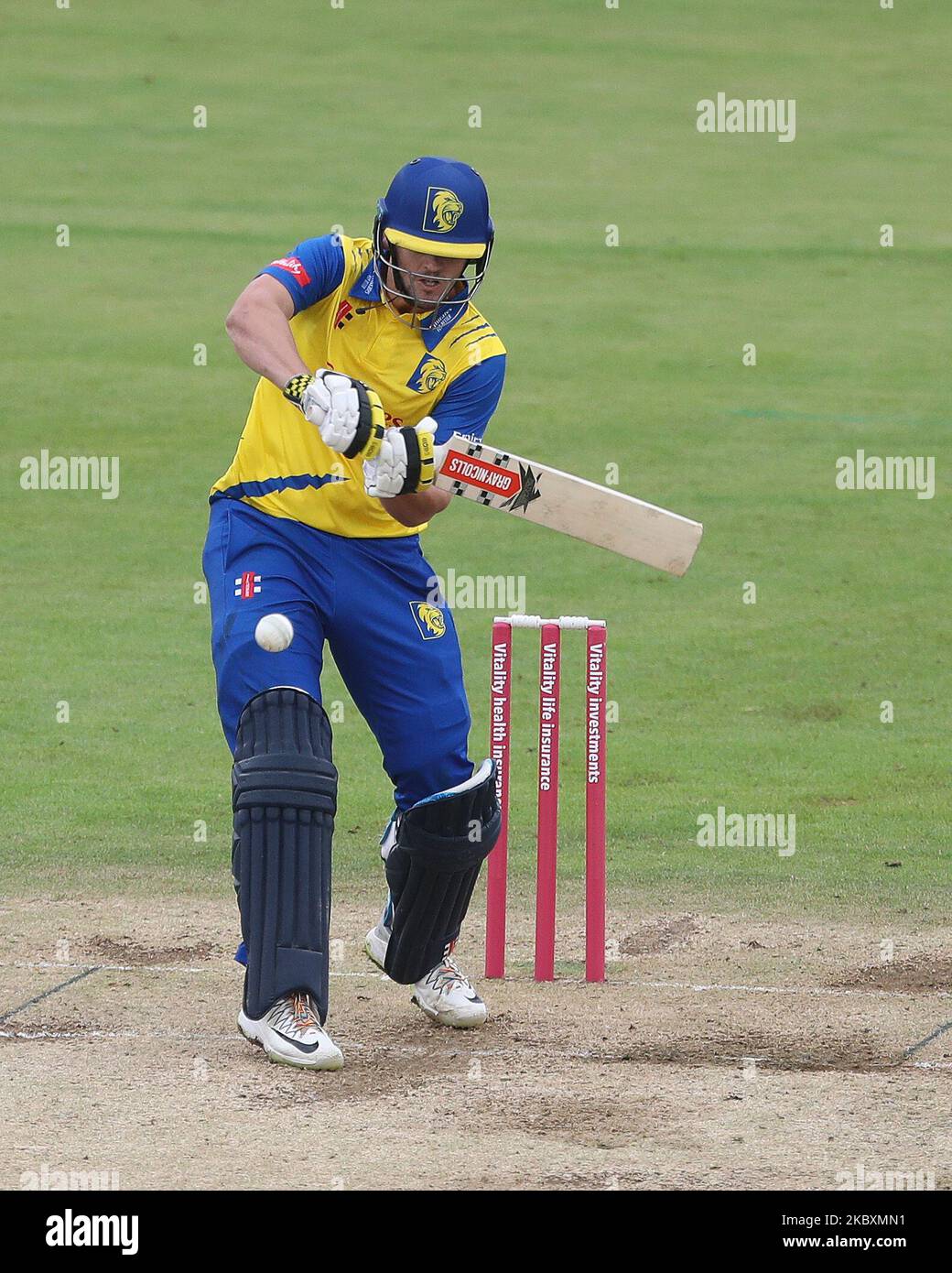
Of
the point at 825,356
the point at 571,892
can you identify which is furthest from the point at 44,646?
the point at 825,356

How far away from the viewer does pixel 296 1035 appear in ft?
14.5

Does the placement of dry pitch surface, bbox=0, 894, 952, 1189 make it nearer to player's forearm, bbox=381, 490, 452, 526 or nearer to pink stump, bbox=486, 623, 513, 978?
pink stump, bbox=486, 623, 513, 978

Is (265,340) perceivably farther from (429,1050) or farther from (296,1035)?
(429,1050)

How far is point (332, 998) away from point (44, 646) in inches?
183

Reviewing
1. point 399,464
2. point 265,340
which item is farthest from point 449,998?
point 265,340

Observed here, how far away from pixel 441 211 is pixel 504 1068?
6.47ft

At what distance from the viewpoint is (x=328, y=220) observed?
1784cm

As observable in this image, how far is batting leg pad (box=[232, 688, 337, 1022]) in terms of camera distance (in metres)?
4.47

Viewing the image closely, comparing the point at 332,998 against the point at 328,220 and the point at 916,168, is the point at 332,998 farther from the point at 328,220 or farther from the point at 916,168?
the point at 916,168

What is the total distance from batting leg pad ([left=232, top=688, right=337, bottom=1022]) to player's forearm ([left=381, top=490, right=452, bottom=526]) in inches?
22.1

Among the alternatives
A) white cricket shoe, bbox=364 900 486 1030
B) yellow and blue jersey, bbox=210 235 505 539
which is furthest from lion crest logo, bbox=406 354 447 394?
white cricket shoe, bbox=364 900 486 1030

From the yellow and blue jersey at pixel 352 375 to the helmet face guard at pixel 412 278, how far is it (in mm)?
35

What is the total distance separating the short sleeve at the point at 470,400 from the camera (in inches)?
192

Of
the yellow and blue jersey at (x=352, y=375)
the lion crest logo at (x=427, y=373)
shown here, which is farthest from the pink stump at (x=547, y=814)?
the lion crest logo at (x=427, y=373)
